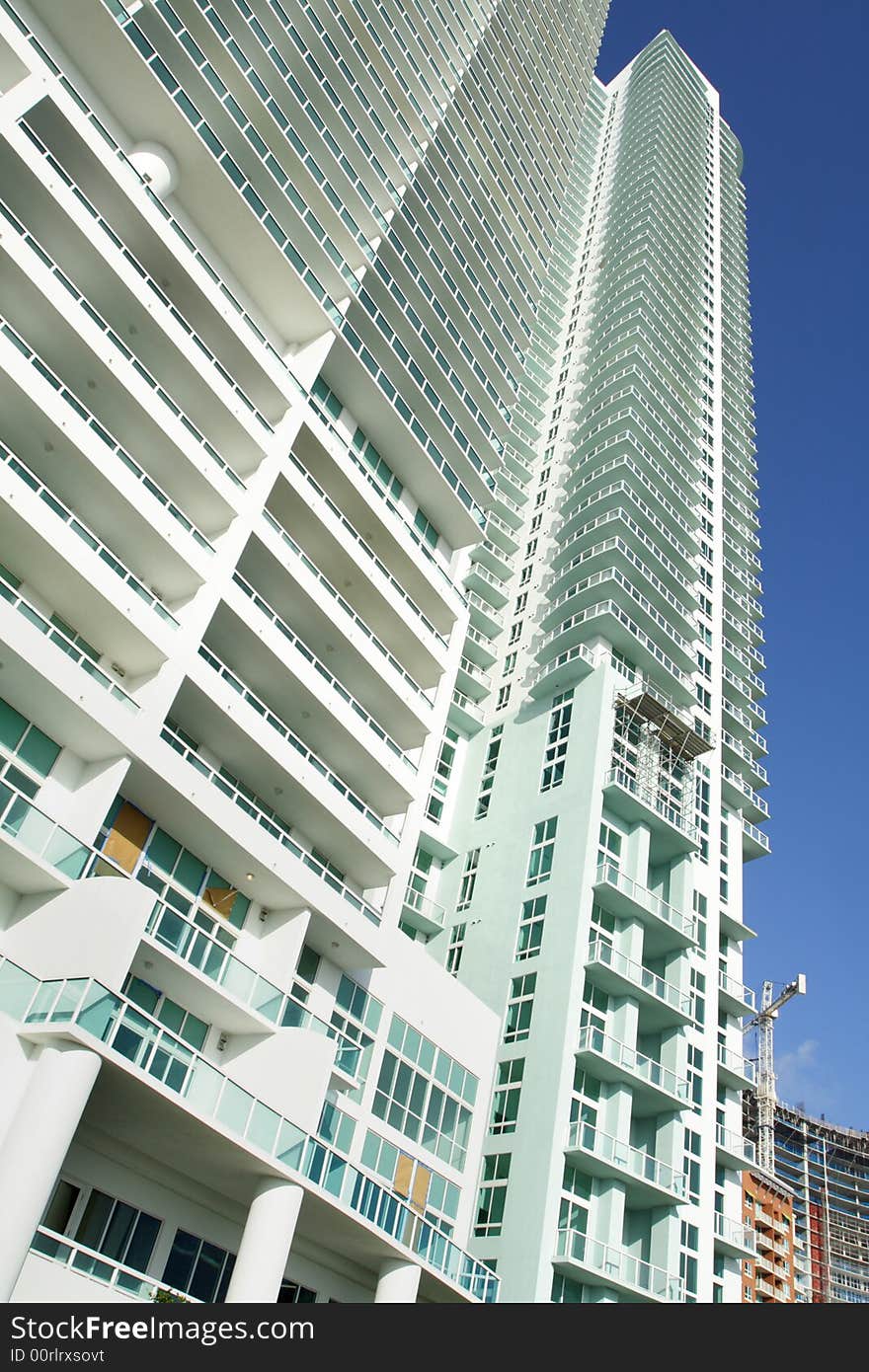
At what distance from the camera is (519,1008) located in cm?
4425

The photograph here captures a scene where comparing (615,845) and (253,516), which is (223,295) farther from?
(615,845)

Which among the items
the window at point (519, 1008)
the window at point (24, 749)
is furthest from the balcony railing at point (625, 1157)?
the window at point (24, 749)

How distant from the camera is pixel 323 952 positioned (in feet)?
107

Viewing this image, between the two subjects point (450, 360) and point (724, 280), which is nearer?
point (450, 360)

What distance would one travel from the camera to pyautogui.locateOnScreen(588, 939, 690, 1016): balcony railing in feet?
145

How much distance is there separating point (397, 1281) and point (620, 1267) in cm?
1525

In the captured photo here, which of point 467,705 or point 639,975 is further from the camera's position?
point 467,705

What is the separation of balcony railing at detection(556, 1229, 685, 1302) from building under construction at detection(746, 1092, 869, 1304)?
316 feet

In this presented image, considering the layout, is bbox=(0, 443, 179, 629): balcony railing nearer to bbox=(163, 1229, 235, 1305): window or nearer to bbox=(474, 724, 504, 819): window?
bbox=(163, 1229, 235, 1305): window

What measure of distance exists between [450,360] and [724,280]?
46.1m

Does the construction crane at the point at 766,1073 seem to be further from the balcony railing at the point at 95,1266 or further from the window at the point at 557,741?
the balcony railing at the point at 95,1266

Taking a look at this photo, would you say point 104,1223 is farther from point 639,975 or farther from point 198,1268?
point 639,975

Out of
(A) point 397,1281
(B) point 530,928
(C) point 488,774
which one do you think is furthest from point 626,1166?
(C) point 488,774

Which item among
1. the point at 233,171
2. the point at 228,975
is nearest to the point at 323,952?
the point at 228,975
